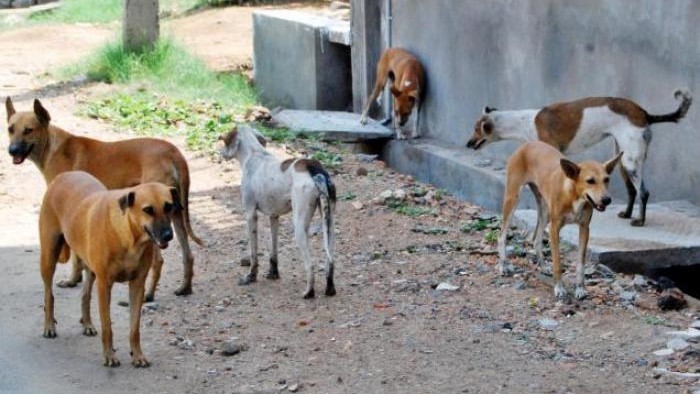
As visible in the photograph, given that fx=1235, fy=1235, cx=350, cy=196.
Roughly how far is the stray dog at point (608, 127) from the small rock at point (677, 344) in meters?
2.21

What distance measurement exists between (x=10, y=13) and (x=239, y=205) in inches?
697

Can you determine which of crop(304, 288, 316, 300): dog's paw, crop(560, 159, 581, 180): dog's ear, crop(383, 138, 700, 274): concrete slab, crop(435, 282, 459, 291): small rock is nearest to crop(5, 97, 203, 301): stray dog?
crop(304, 288, 316, 300): dog's paw

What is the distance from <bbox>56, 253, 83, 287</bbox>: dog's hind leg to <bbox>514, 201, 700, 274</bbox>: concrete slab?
3537 millimetres

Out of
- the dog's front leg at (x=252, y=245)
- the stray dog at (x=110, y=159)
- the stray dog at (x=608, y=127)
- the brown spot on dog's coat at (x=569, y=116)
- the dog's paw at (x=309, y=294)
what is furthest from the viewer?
the brown spot on dog's coat at (x=569, y=116)

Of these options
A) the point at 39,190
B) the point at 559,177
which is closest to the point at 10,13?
the point at 39,190

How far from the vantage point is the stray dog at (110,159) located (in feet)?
29.1

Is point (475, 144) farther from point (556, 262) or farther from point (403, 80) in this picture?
point (403, 80)

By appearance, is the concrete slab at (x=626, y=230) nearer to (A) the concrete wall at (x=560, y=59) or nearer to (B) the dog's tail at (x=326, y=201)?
(A) the concrete wall at (x=560, y=59)

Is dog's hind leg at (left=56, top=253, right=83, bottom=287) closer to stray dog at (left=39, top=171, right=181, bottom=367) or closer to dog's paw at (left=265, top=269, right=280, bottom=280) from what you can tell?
stray dog at (left=39, top=171, right=181, bottom=367)

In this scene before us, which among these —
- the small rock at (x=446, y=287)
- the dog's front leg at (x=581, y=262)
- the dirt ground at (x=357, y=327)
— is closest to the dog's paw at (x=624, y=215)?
the dirt ground at (x=357, y=327)

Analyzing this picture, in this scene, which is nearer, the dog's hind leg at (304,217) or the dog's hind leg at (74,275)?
the dog's hind leg at (304,217)

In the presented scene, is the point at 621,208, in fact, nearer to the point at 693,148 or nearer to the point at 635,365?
the point at 693,148

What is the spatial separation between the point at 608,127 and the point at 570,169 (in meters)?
1.94

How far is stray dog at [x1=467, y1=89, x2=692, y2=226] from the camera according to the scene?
9.74 meters
